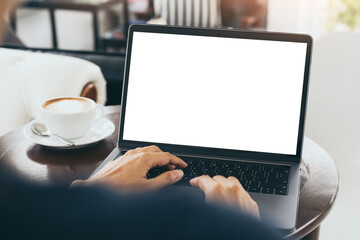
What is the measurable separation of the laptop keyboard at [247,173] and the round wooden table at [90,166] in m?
0.05

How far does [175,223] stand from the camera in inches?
14.9

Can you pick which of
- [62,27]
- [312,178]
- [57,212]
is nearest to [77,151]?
[312,178]

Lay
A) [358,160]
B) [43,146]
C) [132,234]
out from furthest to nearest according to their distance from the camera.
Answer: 1. [358,160]
2. [43,146]
3. [132,234]

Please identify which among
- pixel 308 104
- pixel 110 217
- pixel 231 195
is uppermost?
pixel 110 217

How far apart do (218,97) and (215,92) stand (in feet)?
0.04

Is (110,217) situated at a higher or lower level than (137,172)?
higher

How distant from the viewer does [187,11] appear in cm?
377

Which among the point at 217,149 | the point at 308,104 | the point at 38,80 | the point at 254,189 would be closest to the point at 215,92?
the point at 217,149

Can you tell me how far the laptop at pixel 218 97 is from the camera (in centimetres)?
105

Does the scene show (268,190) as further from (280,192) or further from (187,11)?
(187,11)

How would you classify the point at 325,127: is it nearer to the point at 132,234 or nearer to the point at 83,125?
the point at 83,125

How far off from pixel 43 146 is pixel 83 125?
0.12 meters

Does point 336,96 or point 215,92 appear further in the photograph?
point 336,96

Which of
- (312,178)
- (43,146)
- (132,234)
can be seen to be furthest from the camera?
(43,146)
